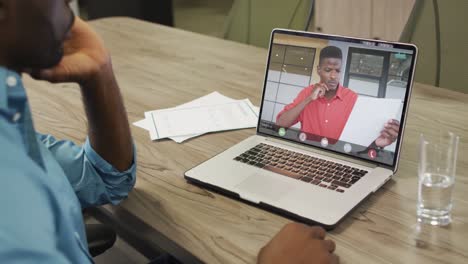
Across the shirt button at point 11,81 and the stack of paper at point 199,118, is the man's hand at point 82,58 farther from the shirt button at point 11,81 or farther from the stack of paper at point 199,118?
the stack of paper at point 199,118

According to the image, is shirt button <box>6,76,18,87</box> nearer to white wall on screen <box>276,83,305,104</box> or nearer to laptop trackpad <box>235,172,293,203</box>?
laptop trackpad <box>235,172,293,203</box>

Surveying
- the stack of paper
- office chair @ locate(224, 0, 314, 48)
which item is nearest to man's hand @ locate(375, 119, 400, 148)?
the stack of paper

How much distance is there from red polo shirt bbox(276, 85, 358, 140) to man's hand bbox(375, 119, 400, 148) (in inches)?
3.2

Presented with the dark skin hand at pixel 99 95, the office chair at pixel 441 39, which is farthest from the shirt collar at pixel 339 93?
the office chair at pixel 441 39

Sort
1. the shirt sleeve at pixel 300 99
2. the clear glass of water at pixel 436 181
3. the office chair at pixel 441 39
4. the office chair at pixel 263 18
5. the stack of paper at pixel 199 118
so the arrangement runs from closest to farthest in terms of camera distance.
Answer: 1. the clear glass of water at pixel 436 181
2. the shirt sleeve at pixel 300 99
3. the stack of paper at pixel 199 118
4. the office chair at pixel 441 39
5. the office chair at pixel 263 18

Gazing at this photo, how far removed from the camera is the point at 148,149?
128cm

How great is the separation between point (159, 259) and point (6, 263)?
780 millimetres

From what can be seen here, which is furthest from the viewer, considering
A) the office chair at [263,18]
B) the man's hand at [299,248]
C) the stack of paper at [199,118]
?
the office chair at [263,18]

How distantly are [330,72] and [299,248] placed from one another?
1.37 feet

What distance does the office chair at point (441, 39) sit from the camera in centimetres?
186

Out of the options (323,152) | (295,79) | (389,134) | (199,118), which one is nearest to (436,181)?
(389,134)

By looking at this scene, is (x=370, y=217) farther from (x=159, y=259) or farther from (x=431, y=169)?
(x=159, y=259)

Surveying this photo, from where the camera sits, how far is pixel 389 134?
107 cm

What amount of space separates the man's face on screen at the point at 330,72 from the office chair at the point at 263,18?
122cm
